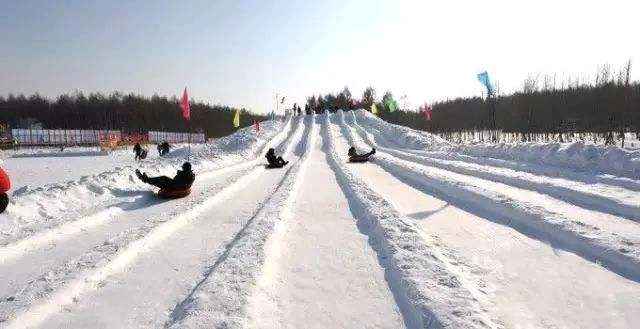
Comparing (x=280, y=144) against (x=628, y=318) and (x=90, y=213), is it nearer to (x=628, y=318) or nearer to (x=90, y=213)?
(x=90, y=213)

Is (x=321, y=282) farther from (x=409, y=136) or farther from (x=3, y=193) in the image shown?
(x=409, y=136)

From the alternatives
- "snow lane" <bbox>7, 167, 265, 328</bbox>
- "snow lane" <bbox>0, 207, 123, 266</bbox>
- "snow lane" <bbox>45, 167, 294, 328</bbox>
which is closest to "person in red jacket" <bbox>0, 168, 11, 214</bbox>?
"snow lane" <bbox>0, 207, 123, 266</bbox>

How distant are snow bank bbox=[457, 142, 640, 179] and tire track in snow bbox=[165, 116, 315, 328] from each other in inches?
331

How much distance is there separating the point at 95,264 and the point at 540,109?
51.8 metres

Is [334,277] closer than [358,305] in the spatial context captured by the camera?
No

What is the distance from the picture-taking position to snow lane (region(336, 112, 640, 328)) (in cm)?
342

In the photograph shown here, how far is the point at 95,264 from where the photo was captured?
195 inches

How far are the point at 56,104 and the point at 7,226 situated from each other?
10953 cm

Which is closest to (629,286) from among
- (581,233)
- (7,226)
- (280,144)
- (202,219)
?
(581,233)

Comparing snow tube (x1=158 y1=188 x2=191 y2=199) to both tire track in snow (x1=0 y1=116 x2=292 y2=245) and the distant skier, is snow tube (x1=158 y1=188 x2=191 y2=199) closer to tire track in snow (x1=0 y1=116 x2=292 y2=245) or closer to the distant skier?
tire track in snow (x1=0 y1=116 x2=292 y2=245)

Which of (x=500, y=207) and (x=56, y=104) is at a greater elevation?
(x=56, y=104)

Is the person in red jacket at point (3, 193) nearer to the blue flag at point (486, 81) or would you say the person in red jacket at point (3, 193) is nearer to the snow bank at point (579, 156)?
the snow bank at point (579, 156)

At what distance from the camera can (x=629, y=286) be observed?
3.99 meters

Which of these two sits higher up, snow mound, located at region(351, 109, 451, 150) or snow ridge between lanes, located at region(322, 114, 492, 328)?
snow mound, located at region(351, 109, 451, 150)
